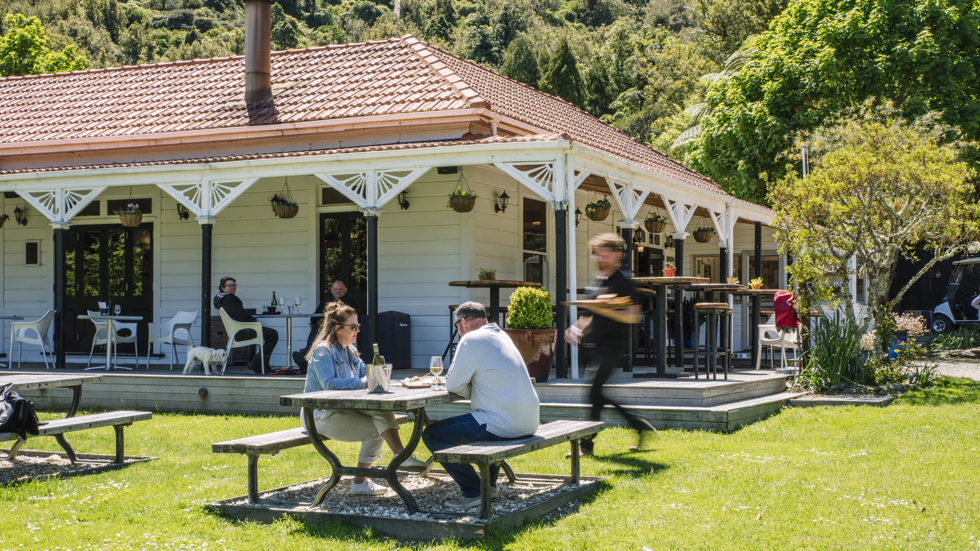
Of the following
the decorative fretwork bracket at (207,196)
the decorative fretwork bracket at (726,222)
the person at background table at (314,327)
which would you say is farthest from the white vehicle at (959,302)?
the decorative fretwork bracket at (207,196)

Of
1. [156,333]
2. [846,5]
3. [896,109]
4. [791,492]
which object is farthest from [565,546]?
[846,5]

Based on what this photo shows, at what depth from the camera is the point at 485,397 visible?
5.45 m

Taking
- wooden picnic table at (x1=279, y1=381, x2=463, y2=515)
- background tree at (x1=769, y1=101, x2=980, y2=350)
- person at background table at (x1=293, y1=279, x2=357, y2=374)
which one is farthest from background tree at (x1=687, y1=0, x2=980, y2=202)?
wooden picnic table at (x1=279, y1=381, x2=463, y2=515)

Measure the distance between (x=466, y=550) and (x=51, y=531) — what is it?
243 centimetres

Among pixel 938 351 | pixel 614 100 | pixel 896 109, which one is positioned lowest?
pixel 938 351

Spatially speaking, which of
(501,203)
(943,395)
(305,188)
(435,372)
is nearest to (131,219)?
(305,188)

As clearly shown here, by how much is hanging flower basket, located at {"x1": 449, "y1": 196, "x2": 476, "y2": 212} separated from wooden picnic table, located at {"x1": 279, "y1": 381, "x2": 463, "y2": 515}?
617cm

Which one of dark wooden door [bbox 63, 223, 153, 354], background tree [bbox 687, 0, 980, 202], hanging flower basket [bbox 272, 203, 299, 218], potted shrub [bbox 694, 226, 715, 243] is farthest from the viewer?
background tree [bbox 687, 0, 980, 202]

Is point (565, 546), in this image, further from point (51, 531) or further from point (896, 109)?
point (896, 109)

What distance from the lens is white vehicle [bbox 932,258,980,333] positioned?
955 inches

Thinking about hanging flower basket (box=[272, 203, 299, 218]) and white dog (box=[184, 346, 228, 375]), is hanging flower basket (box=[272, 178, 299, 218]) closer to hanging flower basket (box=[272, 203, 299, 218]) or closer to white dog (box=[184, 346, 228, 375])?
hanging flower basket (box=[272, 203, 299, 218])

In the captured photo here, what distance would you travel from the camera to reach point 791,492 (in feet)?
19.1

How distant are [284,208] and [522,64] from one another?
1666 inches

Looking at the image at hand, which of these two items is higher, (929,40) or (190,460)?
(929,40)
